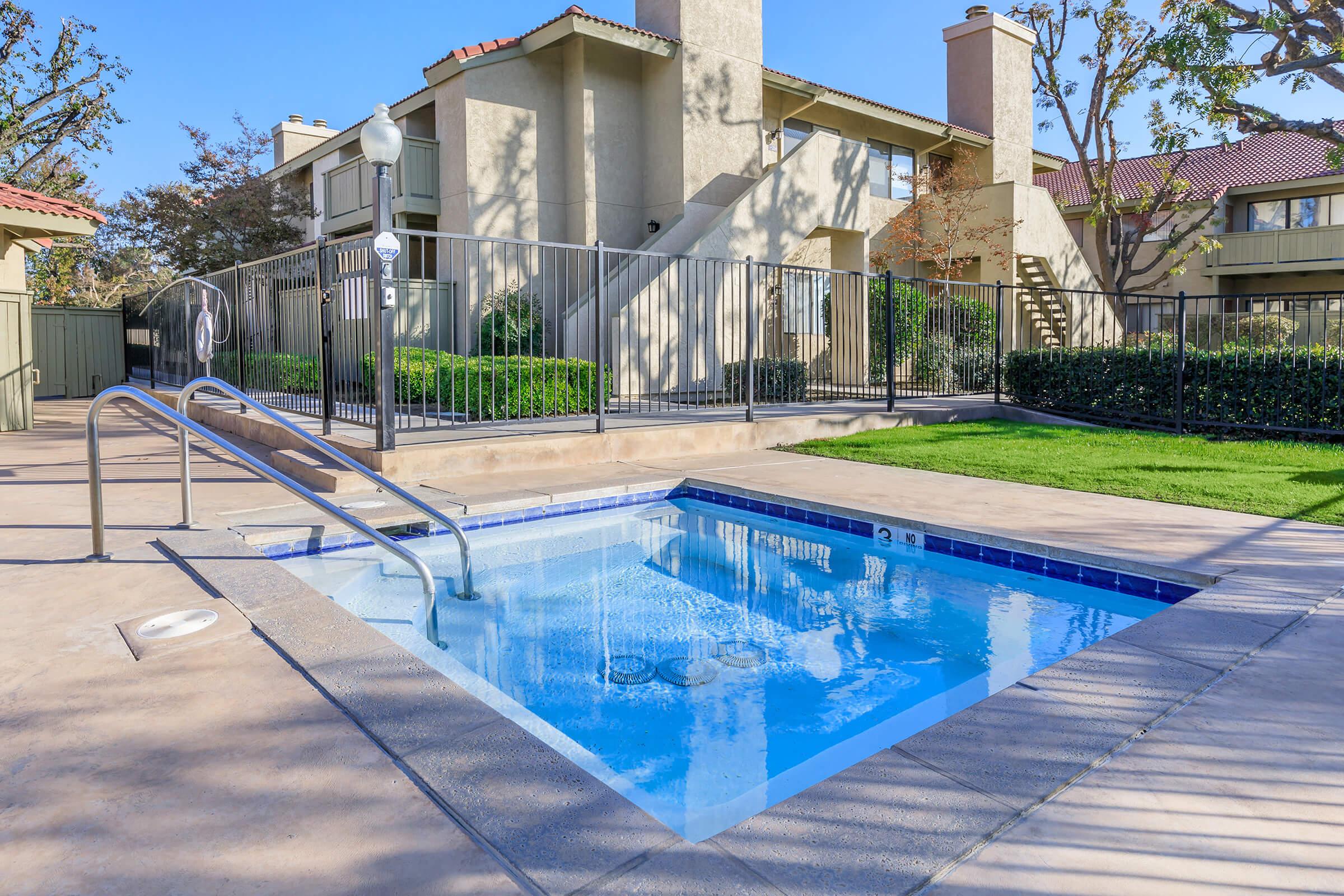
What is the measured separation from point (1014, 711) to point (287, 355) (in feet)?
29.9

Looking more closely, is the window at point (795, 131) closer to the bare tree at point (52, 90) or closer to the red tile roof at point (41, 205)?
the red tile roof at point (41, 205)

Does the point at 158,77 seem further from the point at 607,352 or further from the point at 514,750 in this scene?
the point at 514,750

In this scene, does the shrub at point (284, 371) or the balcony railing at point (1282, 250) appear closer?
the shrub at point (284, 371)

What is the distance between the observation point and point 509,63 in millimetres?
14148

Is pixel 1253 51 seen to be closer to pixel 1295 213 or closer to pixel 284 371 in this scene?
pixel 1295 213

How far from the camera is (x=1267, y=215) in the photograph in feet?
85.0

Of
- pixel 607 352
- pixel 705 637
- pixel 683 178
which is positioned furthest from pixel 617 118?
pixel 705 637

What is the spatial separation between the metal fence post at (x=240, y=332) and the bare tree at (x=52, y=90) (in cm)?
1120

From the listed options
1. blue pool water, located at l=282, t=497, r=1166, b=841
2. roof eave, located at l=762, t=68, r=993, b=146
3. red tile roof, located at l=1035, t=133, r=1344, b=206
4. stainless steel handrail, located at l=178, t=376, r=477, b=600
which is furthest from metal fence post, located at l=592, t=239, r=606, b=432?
red tile roof, located at l=1035, t=133, r=1344, b=206

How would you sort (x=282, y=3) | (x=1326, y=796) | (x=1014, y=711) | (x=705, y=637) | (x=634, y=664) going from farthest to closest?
(x=282, y=3) < (x=705, y=637) < (x=634, y=664) < (x=1014, y=711) < (x=1326, y=796)

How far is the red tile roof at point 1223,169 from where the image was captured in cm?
2516

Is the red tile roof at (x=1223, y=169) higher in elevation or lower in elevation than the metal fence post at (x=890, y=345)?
higher

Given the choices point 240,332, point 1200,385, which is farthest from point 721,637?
point 1200,385

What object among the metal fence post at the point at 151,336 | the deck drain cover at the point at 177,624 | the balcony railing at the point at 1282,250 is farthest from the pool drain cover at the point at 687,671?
the balcony railing at the point at 1282,250
